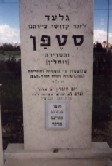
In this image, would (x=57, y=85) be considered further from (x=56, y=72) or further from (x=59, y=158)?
(x=59, y=158)

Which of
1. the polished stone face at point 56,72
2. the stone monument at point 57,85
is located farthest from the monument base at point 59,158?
the polished stone face at point 56,72

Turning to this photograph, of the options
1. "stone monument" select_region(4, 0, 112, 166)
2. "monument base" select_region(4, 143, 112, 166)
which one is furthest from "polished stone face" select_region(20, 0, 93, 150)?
"monument base" select_region(4, 143, 112, 166)

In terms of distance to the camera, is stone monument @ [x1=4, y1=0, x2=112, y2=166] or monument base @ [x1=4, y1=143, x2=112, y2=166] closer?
stone monument @ [x1=4, y1=0, x2=112, y2=166]

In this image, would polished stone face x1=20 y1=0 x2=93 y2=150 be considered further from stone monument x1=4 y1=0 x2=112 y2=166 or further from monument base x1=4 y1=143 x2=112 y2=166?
monument base x1=4 y1=143 x2=112 y2=166

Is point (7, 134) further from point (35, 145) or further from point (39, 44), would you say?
point (39, 44)

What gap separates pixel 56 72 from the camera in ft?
9.64

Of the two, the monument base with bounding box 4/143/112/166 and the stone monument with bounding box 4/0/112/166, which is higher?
the stone monument with bounding box 4/0/112/166

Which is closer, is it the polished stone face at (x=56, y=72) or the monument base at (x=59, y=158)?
the polished stone face at (x=56, y=72)

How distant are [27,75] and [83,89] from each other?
628 mm

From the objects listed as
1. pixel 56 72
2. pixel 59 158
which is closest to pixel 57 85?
pixel 56 72

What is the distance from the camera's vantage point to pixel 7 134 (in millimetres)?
4512

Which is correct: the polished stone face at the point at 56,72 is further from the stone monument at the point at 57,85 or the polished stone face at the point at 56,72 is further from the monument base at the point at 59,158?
the monument base at the point at 59,158

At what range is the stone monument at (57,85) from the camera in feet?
9.30

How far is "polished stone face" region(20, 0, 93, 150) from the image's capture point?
283 centimetres
